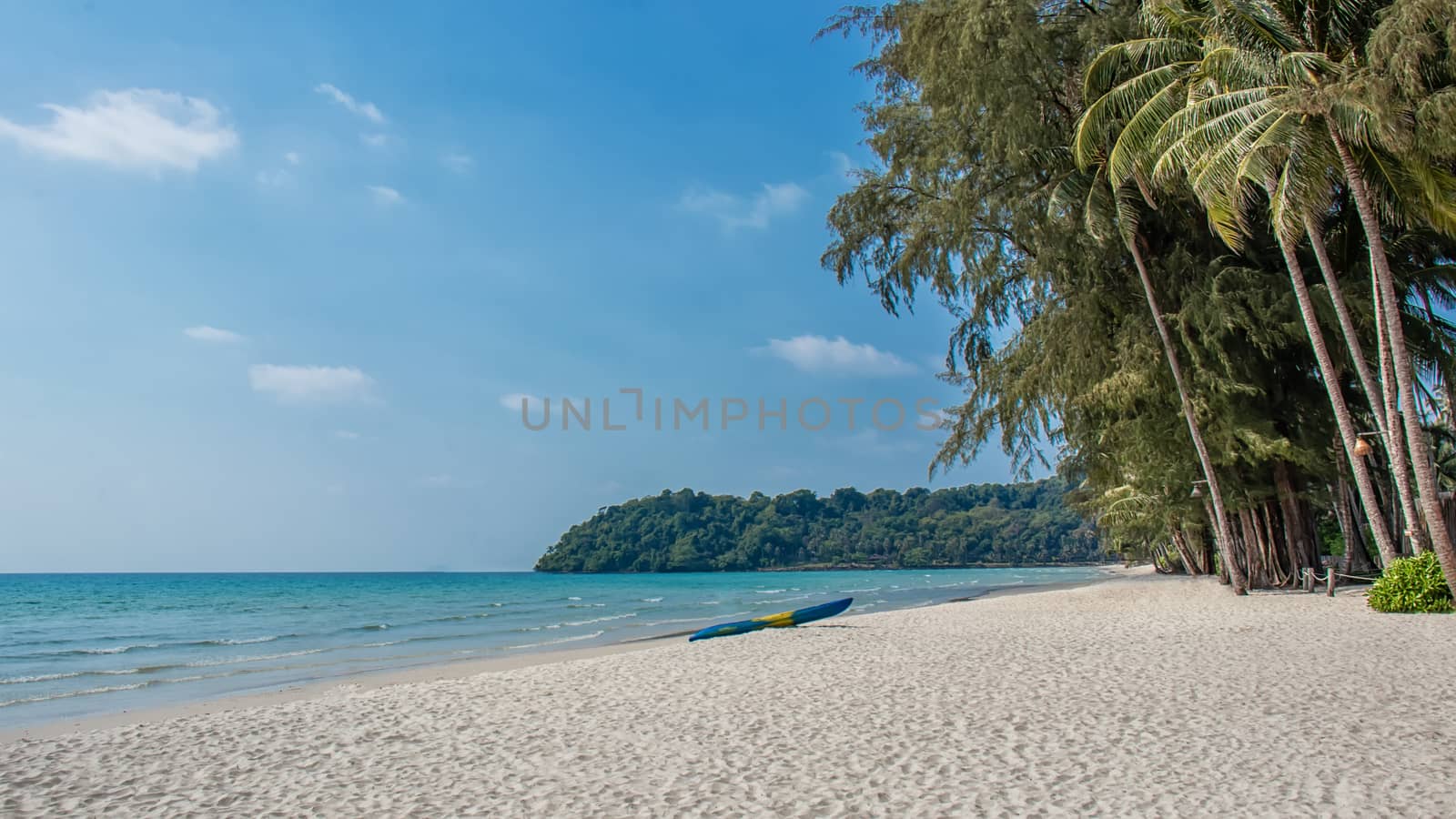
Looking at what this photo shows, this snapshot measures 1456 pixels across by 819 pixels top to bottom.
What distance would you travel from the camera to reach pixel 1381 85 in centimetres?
930

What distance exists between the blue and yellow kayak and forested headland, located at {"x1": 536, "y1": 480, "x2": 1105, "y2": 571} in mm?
97258

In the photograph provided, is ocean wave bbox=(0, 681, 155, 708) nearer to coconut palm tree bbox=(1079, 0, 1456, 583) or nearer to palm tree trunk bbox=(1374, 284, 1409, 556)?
coconut palm tree bbox=(1079, 0, 1456, 583)

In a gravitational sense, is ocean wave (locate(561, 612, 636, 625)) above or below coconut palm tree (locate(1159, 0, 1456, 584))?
below

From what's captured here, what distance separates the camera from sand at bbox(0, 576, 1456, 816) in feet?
14.2

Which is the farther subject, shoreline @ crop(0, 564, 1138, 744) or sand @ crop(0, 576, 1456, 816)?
shoreline @ crop(0, 564, 1138, 744)

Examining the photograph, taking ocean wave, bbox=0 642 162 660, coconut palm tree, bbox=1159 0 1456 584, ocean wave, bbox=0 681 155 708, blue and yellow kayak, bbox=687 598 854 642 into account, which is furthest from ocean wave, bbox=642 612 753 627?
coconut palm tree, bbox=1159 0 1456 584

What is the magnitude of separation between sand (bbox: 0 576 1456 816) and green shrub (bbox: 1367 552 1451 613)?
2.36 metres

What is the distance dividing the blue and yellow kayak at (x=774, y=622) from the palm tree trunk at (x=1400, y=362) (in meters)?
8.33

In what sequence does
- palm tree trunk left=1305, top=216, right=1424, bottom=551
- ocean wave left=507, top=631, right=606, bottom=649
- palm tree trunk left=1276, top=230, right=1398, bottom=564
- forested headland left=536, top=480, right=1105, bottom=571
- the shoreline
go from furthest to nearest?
forested headland left=536, top=480, right=1105, bottom=571
ocean wave left=507, top=631, right=606, bottom=649
palm tree trunk left=1276, top=230, right=1398, bottom=564
palm tree trunk left=1305, top=216, right=1424, bottom=551
the shoreline

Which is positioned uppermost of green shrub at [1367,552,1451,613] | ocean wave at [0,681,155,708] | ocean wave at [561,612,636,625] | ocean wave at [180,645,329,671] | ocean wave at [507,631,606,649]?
green shrub at [1367,552,1451,613]

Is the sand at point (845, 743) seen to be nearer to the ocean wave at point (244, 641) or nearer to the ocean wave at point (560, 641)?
the ocean wave at point (560, 641)

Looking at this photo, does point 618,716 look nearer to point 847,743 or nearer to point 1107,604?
point 847,743

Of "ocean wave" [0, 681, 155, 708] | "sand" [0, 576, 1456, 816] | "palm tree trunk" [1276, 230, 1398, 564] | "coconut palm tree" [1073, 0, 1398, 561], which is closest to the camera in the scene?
"sand" [0, 576, 1456, 816]

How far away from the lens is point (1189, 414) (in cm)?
1548
